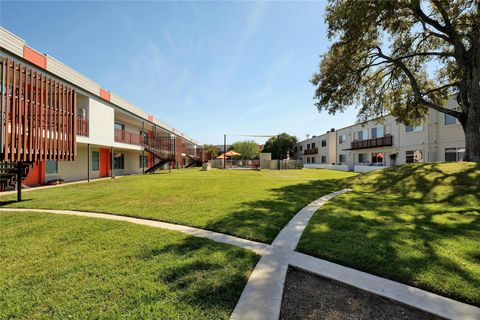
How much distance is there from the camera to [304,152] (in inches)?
2248

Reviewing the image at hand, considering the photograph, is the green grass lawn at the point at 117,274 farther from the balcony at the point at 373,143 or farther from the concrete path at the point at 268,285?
the balcony at the point at 373,143

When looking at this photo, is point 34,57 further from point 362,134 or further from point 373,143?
point 362,134

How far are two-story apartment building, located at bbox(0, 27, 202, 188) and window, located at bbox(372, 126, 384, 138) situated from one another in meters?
27.0

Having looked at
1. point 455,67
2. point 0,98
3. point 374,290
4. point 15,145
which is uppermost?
point 455,67

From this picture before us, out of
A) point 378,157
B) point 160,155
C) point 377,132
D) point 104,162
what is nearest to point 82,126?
point 104,162

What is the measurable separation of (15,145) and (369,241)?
34.5 ft

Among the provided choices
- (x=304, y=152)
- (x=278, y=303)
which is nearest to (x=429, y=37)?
(x=278, y=303)

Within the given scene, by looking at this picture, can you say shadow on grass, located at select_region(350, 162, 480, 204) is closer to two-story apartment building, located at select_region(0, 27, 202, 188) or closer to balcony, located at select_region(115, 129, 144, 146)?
two-story apartment building, located at select_region(0, 27, 202, 188)

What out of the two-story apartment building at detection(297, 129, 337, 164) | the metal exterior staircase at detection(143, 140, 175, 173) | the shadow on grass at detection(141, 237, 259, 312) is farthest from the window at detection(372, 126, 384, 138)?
the shadow on grass at detection(141, 237, 259, 312)

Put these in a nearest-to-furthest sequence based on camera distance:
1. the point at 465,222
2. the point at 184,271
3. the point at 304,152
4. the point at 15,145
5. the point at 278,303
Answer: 1. the point at 278,303
2. the point at 184,271
3. the point at 465,222
4. the point at 15,145
5. the point at 304,152

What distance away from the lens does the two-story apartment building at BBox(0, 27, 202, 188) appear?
8.12m

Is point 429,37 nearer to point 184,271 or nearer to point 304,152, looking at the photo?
point 184,271

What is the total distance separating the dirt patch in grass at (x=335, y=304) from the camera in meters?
2.70

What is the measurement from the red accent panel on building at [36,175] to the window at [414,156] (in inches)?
1238
